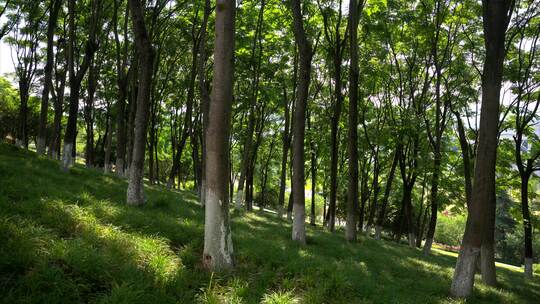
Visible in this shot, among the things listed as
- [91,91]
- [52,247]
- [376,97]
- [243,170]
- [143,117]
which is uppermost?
[376,97]

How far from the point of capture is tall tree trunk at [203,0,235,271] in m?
5.90

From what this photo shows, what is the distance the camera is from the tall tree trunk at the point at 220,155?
590cm

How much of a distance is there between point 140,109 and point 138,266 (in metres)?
5.50

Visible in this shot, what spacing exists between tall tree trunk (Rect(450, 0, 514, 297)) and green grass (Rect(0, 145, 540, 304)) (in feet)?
2.20

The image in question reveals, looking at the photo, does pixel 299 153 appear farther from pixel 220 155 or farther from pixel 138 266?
pixel 138 266

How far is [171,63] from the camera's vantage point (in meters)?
20.8

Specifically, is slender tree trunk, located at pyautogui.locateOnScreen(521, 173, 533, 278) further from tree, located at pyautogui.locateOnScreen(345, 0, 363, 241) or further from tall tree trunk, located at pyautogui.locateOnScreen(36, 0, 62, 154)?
tall tree trunk, located at pyautogui.locateOnScreen(36, 0, 62, 154)

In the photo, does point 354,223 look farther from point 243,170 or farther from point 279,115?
point 279,115

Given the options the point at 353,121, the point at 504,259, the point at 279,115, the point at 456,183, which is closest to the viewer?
the point at 353,121

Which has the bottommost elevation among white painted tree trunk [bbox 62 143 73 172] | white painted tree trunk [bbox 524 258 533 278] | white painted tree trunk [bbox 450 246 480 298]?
white painted tree trunk [bbox 524 258 533 278]

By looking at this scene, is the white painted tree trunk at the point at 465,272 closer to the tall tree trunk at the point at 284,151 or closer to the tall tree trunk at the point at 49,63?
the tall tree trunk at the point at 284,151

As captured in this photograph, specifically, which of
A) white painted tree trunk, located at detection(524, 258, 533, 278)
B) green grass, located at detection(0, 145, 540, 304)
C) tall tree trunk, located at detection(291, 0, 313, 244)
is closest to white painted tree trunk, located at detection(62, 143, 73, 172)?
green grass, located at detection(0, 145, 540, 304)

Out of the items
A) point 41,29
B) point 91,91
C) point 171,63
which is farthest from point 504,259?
point 41,29

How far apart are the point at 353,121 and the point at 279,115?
46.9ft
